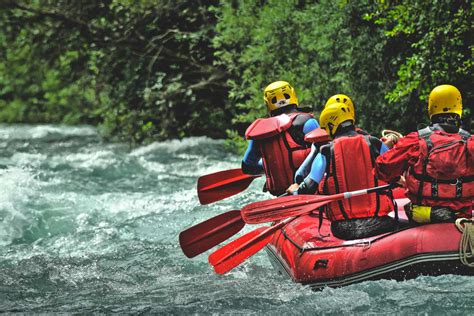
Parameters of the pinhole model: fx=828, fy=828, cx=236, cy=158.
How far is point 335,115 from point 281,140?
1.00 metres

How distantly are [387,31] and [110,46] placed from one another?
5.82 meters

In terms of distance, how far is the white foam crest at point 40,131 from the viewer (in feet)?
53.8

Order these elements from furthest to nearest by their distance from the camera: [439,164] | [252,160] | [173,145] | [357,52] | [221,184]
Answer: [173,145] < [357,52] < [221,184] < [252,160] < [439,164]

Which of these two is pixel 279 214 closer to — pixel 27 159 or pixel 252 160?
pixel 252 160

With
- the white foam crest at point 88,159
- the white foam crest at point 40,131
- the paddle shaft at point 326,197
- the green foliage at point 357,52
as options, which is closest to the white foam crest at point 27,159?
the white foam crest at point 88,159

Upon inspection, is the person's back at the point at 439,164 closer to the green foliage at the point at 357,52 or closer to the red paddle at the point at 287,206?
the red paddle at the point at 287,206

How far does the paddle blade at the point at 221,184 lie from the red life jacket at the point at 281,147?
0.63 meters

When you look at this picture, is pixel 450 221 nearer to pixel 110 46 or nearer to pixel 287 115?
pixel 287 115

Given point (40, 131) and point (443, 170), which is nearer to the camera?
point (443, 170)

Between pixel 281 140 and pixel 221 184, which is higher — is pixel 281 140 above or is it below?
above

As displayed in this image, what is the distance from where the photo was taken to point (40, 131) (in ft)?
55.9

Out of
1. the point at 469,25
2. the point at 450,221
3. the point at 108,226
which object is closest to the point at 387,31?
the point at 469,25

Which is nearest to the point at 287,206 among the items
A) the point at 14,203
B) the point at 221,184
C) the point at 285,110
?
the point at 285,110

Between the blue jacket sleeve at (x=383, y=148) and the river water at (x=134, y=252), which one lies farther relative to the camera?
the blue jacket sleeve at (x=383, y=148)
